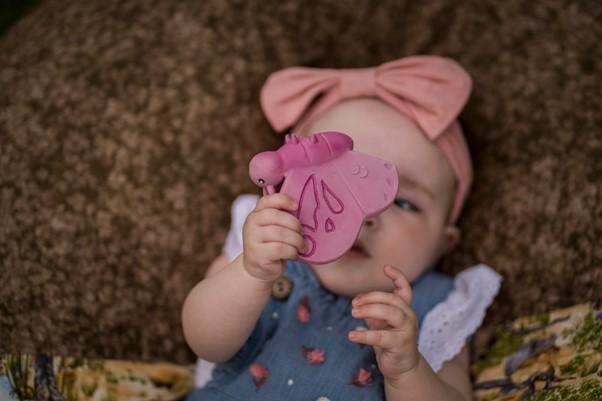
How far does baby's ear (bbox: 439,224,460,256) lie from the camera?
160 centimetres

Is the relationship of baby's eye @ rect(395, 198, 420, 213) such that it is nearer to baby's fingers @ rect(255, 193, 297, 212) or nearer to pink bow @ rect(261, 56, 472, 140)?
pink bow @ rect(261, 56, 472, 140)

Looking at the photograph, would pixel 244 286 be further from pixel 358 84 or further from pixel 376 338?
pixel 358 84

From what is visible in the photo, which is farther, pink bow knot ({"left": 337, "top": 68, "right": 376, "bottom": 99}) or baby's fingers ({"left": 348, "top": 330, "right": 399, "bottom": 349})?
pink bow knot ({"left": 337, "top": 68, "right": 376, "bottom": 99})

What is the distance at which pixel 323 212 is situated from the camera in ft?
3.68

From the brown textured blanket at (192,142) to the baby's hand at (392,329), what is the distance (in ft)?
1.48

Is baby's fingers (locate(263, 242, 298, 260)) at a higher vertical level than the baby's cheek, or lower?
higher

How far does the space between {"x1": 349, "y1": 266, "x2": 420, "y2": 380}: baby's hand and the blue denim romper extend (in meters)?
0.15

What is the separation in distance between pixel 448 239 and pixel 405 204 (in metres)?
0.23

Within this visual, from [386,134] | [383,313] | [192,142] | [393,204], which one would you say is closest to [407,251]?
[393,204]

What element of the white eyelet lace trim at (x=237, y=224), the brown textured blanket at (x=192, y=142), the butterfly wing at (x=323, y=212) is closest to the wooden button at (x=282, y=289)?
the white eyelet lace trim at (x=237, y=224)

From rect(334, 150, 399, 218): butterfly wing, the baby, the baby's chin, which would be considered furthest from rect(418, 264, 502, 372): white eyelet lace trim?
rect(334, 150, 399, 218): butterfly wing

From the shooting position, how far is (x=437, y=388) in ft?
3.96

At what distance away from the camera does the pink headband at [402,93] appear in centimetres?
149

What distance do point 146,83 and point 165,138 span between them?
0.14 meters
